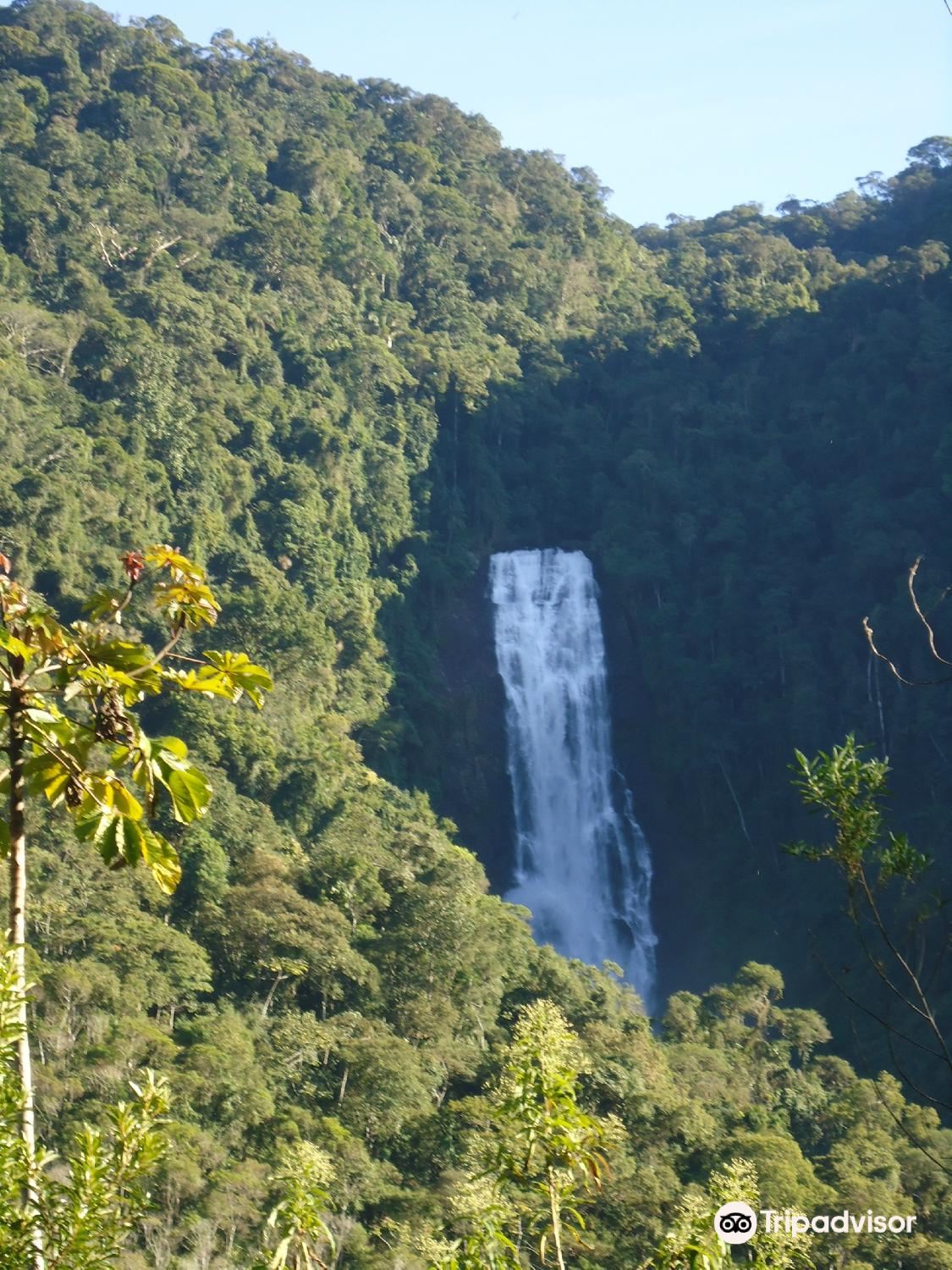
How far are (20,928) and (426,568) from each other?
30.2 m

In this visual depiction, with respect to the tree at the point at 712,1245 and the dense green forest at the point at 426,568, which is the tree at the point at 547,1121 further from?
the dense green forest at the point at 426,568

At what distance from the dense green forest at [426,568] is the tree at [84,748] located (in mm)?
10891

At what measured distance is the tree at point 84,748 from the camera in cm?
293

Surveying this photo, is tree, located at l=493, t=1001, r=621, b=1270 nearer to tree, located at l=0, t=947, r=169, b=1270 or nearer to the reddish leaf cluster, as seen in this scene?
tree, located at l=0, t=947, r=169, b=1270

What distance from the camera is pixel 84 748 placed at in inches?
121

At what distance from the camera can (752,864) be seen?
29719 millimetres

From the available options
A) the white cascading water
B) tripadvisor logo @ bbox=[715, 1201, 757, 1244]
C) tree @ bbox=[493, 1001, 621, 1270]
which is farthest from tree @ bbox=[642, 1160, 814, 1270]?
the white cascading water

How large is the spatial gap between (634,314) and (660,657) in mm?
13646

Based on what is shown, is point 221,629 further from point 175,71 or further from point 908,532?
point 175,71

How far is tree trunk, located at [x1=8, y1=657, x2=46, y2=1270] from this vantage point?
2926 mm

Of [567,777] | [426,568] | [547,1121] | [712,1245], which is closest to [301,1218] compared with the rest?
[547,1121]

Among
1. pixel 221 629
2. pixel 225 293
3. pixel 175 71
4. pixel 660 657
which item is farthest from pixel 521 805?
pixel 175 71

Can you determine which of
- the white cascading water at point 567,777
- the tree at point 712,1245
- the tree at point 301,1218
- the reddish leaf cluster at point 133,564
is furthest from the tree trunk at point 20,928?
the white cascading water at point 567,777

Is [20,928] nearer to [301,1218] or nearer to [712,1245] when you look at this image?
[301,1218]
